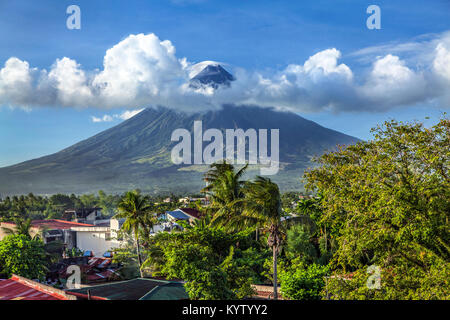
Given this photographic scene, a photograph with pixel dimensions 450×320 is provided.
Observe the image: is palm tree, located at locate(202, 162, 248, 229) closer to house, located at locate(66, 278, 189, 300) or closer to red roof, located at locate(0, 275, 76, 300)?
house, located at locate(66, 278, 189, 300)

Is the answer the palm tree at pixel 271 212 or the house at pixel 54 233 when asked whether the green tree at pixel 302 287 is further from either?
the house at pixel 54 233

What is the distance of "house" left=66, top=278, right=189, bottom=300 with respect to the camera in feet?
37.6

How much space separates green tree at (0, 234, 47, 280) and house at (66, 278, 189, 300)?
13781 mm

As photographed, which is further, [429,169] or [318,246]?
[318,246]

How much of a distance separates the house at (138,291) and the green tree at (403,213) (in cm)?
471

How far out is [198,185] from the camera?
19462cm

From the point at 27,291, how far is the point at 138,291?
229 inches

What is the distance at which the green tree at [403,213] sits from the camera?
8.96 meters

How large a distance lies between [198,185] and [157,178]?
21.9 metres

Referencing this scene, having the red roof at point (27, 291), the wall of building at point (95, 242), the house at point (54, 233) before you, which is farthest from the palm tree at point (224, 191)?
the house at point (54, 233)

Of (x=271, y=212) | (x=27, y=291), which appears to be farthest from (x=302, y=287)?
(x=27, y=291)

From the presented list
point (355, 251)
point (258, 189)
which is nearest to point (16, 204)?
point (258, 189)

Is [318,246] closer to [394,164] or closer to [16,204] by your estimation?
[394,164]
